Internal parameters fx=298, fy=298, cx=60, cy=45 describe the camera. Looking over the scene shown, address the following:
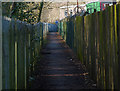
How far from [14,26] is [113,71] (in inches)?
78.2

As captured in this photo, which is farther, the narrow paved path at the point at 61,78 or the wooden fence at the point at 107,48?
the narrow paved path at the point at 61,78

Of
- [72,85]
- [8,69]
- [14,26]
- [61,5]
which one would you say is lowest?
[72,85]

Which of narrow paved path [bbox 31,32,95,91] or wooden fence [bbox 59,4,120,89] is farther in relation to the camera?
narrow paved path [bbox 31,32,95,91]

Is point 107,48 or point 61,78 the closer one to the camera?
point 107,48

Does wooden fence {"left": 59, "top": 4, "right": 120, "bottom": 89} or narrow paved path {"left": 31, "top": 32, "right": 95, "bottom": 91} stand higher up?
wooden fence {"left": 59, "top": 4, "right": 120, "bottom": 89}

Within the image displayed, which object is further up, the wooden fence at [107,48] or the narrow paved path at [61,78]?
the wooden fence at [107,48]

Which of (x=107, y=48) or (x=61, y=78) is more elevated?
(x=107, y=48)

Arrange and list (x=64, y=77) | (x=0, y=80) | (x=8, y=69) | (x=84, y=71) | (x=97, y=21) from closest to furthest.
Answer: (x=0, y=80), (x=8, y=69), (x=97, y=21), (x=64, y=77), (x=84, y=71)

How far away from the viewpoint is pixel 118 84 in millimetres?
5059

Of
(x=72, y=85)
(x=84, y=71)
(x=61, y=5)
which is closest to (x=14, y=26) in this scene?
(x=72, y=85)

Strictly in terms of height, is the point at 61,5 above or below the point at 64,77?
above

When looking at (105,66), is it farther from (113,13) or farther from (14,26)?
(14,26)

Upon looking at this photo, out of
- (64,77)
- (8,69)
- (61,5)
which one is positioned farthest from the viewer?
(61,5)

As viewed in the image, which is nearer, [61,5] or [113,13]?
[113,13]
